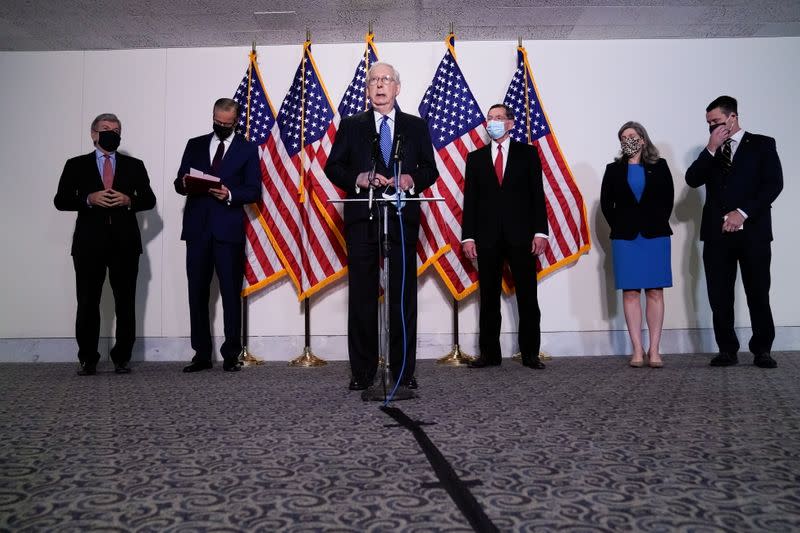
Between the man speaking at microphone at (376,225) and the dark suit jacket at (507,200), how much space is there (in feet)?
4.08

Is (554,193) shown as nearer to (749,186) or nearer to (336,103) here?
(749,186)

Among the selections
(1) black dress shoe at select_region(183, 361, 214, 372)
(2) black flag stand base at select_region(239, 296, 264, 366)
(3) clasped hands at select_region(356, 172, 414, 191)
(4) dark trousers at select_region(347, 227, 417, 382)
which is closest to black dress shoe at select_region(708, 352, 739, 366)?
(4) dark trousers at select_region(347, 227, 417, 382)

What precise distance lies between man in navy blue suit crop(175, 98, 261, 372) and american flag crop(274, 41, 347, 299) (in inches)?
16.1

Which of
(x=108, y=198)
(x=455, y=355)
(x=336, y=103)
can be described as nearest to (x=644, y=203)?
(x=455, y=355)

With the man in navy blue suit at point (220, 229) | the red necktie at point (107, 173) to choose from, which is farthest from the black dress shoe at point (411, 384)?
the red necktie at point (107, 173)

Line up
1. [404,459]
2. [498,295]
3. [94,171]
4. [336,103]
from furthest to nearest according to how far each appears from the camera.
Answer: [336,103]
[498,295]
[94,171]
[404,459]

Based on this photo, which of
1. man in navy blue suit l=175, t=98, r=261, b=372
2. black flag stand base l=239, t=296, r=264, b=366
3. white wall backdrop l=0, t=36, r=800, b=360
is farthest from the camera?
white wall backdrop l=0, t=36, r=800, b=360

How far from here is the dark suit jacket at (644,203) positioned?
4.08m

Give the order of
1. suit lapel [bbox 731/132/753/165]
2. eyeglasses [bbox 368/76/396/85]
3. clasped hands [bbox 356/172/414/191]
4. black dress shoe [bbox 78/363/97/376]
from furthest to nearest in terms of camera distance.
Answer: suit lapel [bbox 731/132/753/165], black dress shoe [bbox 78/363/97/376], eyeglasses [bbox 368/76/396/85], clasped hands [bbox 356/172/414/191]

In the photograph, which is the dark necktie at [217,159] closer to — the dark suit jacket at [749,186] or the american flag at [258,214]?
the american flag at [258,214]

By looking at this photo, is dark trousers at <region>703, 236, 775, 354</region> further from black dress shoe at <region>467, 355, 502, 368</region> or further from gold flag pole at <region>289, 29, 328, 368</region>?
gold flag pole at <region>289, 29, 328, 368</region>

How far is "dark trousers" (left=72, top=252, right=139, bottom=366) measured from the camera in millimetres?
4047

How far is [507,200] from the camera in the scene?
4254 millimetres

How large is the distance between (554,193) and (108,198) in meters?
3.22
